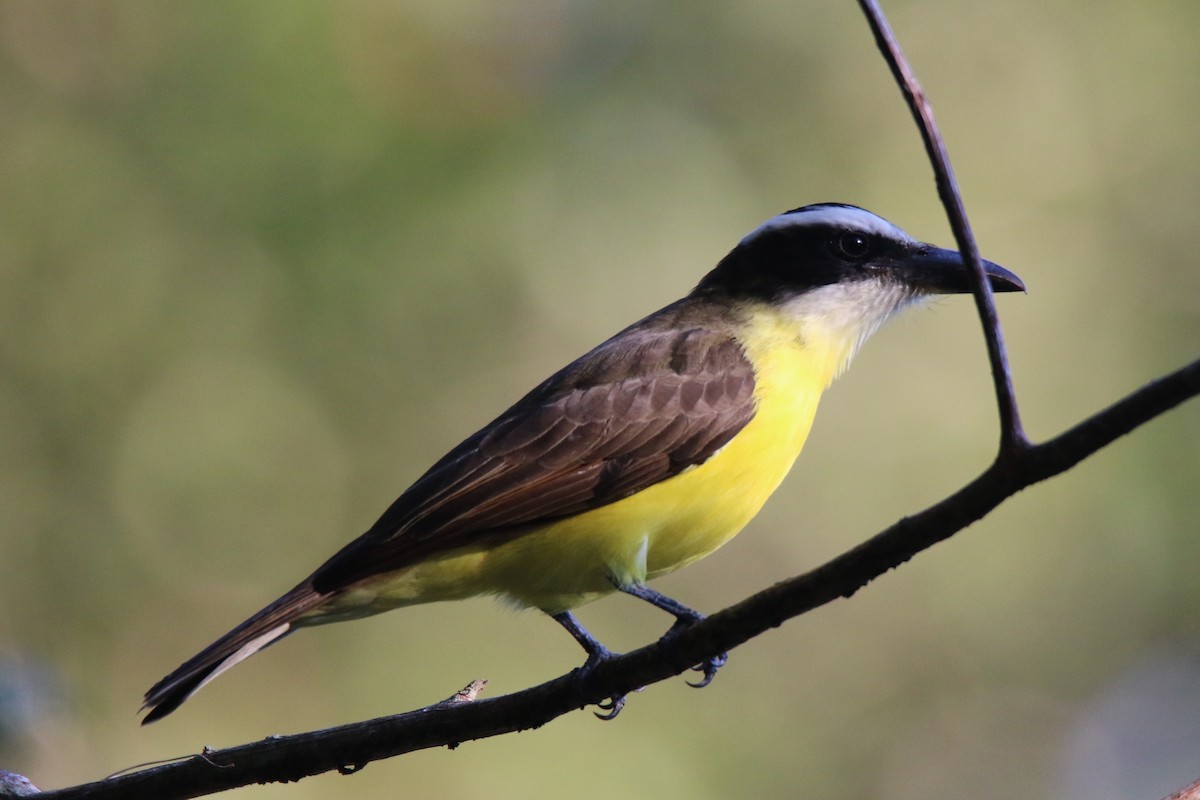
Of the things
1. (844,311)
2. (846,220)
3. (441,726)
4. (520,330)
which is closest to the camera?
(441,726)

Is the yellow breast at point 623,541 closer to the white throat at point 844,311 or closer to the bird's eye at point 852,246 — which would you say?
the white throat at point 844,311

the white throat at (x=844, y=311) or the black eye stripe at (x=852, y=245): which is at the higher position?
the black eye stripe at (x=852, y=245)

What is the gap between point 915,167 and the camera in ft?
33.2

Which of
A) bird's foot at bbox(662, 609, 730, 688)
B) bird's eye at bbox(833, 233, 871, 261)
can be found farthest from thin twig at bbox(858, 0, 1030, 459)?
bird's eye at bbox(833, 233, 871, 261)

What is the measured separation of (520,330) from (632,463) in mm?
5605

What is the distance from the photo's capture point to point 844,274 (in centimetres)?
540

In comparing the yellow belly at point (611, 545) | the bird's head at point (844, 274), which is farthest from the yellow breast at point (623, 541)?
the bird's head at point (844, 274)

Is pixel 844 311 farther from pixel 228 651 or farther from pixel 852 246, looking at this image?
pixel 228 651

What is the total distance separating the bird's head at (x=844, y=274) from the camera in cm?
532

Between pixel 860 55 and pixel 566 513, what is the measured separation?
7406 millimetres

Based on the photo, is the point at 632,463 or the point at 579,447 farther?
the point at 579,447

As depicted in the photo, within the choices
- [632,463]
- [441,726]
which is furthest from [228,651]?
[632,463]

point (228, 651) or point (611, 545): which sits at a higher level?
point (228, 651)

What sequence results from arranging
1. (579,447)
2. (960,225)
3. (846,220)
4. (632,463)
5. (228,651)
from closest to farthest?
(960,225)
(228,651)
(632,463)
(579,447)
(846,220)
